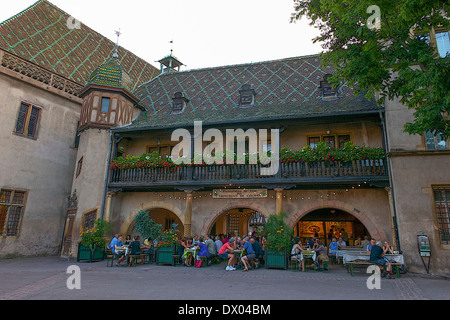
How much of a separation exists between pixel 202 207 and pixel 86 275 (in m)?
6.59

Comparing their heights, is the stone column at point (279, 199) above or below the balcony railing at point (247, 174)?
below

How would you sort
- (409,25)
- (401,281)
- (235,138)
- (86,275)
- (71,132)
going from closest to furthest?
(409,25) < (401,281) < (86,275) < (235,138) < (71,132)

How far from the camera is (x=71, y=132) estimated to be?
18.9 meters

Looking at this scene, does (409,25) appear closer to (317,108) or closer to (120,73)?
(317,108)

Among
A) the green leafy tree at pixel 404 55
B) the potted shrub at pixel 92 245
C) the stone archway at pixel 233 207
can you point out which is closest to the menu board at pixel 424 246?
the green leafy tree at pixel 404 55

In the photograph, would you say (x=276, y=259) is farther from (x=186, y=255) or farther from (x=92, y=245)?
(x=92, y=245)

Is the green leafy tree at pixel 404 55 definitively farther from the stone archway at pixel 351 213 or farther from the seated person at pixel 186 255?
the seated person at pixel 186 255

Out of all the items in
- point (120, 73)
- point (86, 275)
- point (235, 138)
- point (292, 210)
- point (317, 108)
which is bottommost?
point (86, 275)

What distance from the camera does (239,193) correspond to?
48.6 ft

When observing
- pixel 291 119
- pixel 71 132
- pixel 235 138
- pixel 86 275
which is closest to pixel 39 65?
pixel 71 132

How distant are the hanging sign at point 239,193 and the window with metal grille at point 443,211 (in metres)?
6.50

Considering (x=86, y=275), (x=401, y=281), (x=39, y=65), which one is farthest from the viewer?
(x=39, y=65)

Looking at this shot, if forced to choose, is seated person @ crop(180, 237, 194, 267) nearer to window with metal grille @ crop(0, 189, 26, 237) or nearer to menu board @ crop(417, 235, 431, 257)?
menu board @ crop(417, 235, 431, 257)

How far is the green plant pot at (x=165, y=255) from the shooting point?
41.2ft
